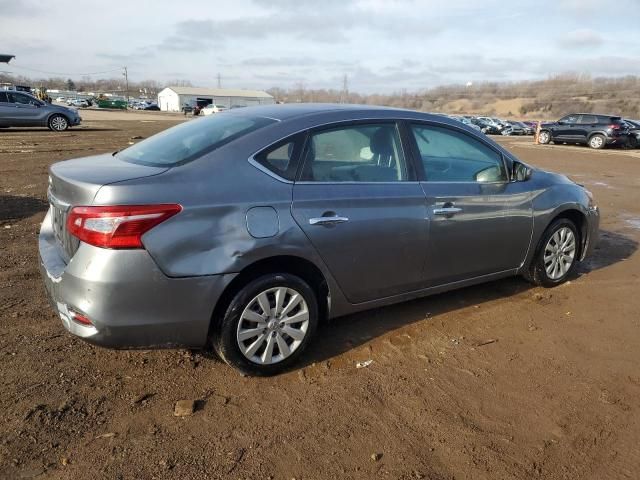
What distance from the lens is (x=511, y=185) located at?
4430 mm

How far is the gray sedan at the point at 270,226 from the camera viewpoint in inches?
110

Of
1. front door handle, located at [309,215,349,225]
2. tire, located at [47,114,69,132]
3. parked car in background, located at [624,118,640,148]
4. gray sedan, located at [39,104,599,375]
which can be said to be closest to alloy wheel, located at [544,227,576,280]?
gray sedan, located at [39,104,599,375]

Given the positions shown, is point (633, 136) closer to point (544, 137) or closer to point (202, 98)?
point (544, 137)

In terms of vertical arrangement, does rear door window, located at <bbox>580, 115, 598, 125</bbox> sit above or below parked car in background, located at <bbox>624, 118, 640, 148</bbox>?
above

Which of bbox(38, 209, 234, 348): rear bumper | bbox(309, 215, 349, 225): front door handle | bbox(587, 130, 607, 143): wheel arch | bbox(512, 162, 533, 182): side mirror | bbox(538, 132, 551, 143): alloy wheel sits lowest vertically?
bbox(538, 132, 551, 143): alloy wheel

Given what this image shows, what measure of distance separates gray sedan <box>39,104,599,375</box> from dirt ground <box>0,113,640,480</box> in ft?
1.05

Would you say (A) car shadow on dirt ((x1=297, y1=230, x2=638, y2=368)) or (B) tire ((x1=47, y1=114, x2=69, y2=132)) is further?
(B) tire ((x1=47, y1=114, x2=69, y2=132))

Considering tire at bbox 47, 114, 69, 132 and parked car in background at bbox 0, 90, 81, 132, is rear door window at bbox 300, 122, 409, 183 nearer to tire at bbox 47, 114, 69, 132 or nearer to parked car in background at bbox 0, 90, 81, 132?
parked car in background at bbox 0, 90, 81, 132

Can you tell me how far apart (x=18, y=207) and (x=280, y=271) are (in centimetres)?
575

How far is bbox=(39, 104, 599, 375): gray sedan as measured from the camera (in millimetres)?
2787

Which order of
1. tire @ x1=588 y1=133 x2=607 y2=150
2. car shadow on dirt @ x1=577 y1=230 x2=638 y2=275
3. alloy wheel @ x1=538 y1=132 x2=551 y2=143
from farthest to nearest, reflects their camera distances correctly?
alloy wheel @ x1=538 y1=132 x2=551 y2=143, tire @ x1=588 y1=133 x2=607 y2=150, car shadow on dirt @ x1=577 y1=230 x2=638 y2=275

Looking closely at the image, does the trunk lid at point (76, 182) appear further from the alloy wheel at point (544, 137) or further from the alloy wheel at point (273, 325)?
the alloy wheel at point (544, 137)

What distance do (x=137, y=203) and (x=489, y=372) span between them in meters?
2.45

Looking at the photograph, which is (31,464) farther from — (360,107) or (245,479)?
(360,107)
